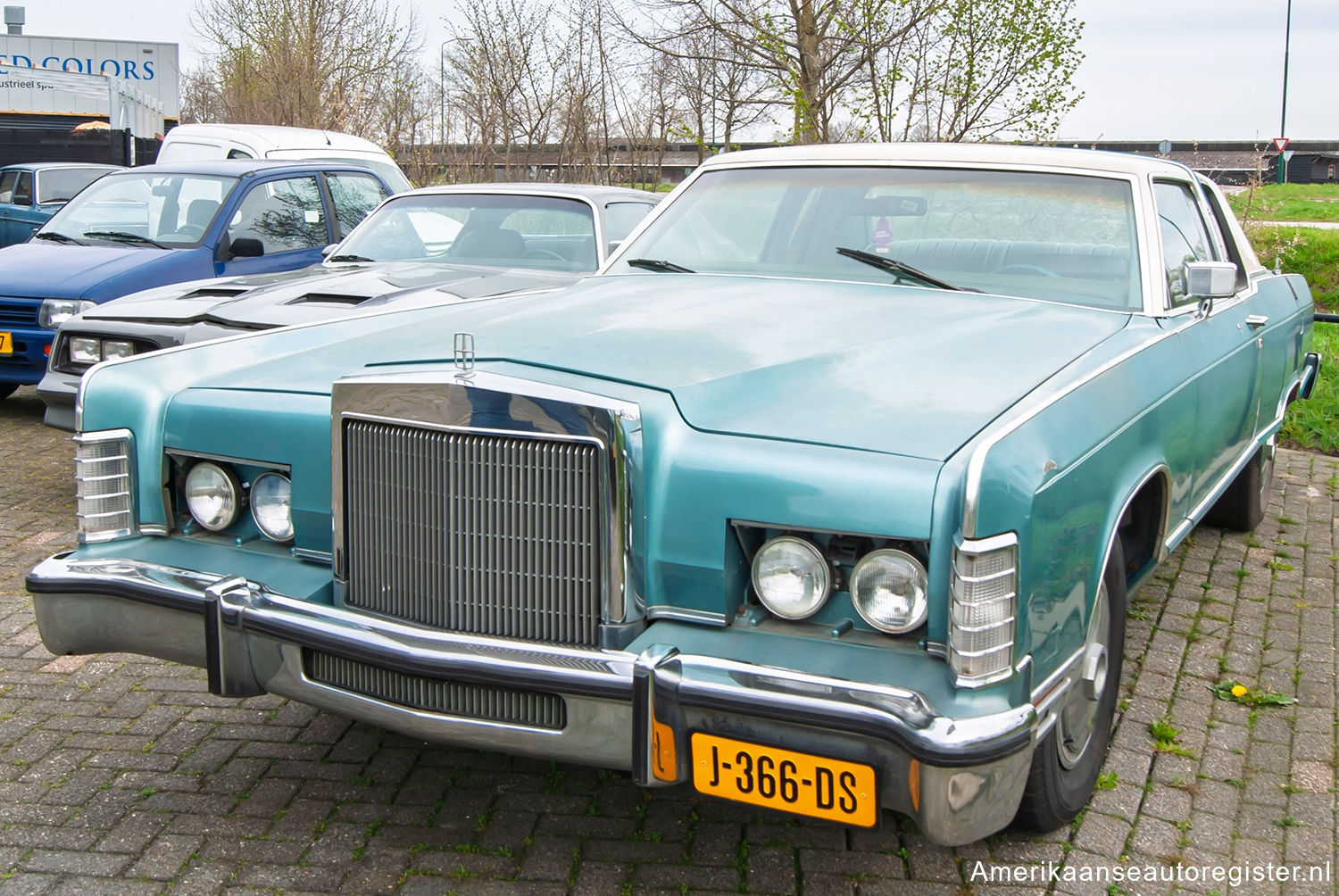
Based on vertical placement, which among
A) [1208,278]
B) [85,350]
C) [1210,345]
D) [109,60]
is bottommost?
[85,350]

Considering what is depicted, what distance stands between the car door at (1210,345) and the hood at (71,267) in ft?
20.6

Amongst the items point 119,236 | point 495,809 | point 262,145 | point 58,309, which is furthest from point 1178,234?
point 262,145

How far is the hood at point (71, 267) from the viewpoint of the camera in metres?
7.96

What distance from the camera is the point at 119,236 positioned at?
879cm

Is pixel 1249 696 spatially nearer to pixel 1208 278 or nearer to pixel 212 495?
pixel 1208 278

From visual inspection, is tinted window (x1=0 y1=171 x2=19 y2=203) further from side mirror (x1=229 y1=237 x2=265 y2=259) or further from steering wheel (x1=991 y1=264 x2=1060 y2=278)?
steering wheel (x1=991 y1=264 x2=1060 y2=278)

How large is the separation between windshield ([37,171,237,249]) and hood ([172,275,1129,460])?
4952 mm

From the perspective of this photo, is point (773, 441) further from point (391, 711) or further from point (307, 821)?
point (307, 821)

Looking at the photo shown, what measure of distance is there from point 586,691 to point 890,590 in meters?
0.67

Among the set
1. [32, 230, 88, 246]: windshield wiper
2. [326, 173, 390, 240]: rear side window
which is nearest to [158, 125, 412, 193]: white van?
[326, 173, 390, 240]: rear side window

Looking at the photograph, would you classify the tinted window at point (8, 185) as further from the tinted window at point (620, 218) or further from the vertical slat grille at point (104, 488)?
the vertical slat grille at point (104, 488)

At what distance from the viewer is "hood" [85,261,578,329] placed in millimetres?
5984

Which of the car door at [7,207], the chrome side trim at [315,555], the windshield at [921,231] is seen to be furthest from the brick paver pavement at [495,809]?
the car door at [7,207]

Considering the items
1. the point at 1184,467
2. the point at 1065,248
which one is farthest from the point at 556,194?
the point at 1184,467
